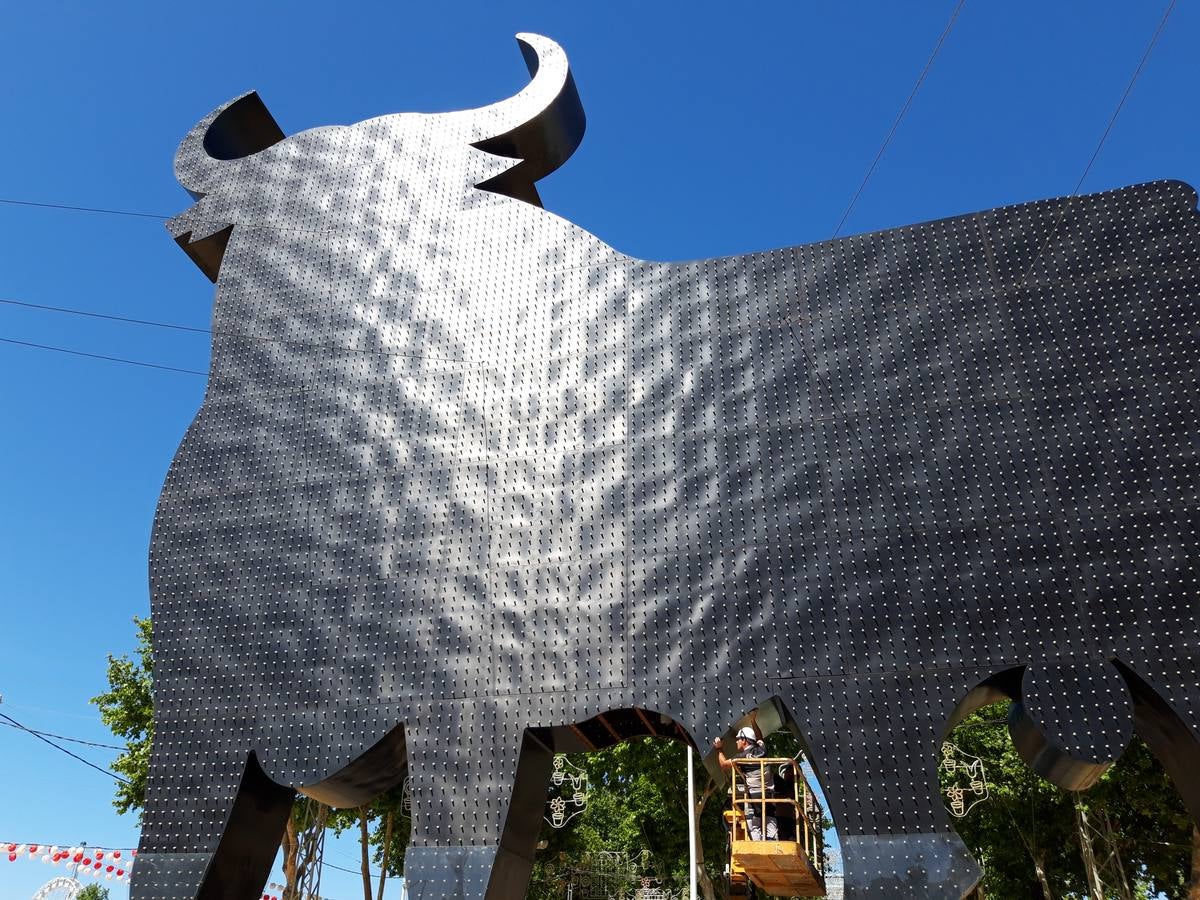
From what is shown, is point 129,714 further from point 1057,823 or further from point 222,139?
point 1057,823

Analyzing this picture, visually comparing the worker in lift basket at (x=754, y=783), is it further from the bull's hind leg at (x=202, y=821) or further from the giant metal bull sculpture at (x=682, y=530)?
the bull's hind leg at (x=202, y=821)

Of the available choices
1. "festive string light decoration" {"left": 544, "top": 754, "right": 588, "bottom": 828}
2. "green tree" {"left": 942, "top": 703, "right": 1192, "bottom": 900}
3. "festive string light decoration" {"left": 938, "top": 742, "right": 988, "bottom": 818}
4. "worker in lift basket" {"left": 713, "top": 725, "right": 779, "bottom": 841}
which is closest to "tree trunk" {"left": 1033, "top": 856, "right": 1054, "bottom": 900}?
"green tree" {"left": 942, "top": 703, "right": 1192, "bottom": 900}

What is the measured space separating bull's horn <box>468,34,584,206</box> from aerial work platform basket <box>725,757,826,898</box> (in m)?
8.79

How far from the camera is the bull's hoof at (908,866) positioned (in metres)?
7.08

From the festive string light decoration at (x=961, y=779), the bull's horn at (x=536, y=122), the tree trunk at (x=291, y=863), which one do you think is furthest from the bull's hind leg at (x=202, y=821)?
the festive string light decoration at (x=961, y=779)

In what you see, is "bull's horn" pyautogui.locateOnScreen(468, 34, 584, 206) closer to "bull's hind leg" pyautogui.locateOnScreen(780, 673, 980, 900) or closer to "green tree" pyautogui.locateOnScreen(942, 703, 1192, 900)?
"bull's hind leg" pyautogui.locateOnScreen(780, 673, 980, 900)

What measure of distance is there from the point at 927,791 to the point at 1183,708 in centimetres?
213

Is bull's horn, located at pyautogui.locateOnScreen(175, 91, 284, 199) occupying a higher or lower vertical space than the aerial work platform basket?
higher

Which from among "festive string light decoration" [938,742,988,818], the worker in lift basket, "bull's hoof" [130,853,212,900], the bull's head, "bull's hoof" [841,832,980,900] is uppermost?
the bull's head

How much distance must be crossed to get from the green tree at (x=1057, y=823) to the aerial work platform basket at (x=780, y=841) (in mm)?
7622

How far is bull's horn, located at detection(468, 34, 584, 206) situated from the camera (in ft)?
39.0

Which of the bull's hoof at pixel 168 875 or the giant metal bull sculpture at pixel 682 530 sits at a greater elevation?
the giant metal bull sculpture at pixel 682 530

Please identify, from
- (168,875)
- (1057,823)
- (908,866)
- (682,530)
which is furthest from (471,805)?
(1057,823)

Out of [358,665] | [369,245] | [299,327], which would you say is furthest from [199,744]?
[369,245]
